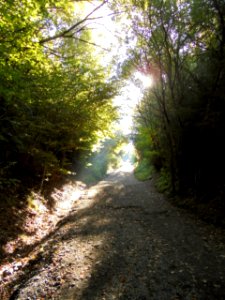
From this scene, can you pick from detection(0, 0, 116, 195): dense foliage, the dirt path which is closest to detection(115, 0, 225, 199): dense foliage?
the dirt path

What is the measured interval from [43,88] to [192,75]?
240 inches

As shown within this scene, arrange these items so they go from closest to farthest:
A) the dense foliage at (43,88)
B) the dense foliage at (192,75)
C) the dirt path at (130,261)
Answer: the dirt path at (130,261) < the dense foliage at (43,88) < the dense foliage at (192,75)

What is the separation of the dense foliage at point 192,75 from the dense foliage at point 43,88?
270 cm

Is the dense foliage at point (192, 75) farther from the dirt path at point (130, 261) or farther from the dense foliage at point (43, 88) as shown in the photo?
the dense foliage at point (43, 88)

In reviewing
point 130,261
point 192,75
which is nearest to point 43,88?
point 130,261

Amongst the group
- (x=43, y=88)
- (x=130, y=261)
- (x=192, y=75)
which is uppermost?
(x=192, y=75)

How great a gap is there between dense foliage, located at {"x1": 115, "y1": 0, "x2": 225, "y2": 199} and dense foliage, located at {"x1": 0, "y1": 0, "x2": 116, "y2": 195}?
2702 millimetres

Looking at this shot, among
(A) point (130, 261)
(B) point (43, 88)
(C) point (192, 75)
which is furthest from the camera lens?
(C) point (192, 75)

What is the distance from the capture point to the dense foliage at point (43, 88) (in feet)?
19.3

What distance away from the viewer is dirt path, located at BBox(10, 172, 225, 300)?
16.2ft

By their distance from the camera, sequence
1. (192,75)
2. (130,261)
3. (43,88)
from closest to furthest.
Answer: (130,261)
(43,88)
(192,75)

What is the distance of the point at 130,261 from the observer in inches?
242

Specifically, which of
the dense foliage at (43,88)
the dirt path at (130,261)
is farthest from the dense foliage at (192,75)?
the dense foliage at (43,88)

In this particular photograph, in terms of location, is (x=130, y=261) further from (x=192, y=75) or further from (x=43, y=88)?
(x=192, y=75)
